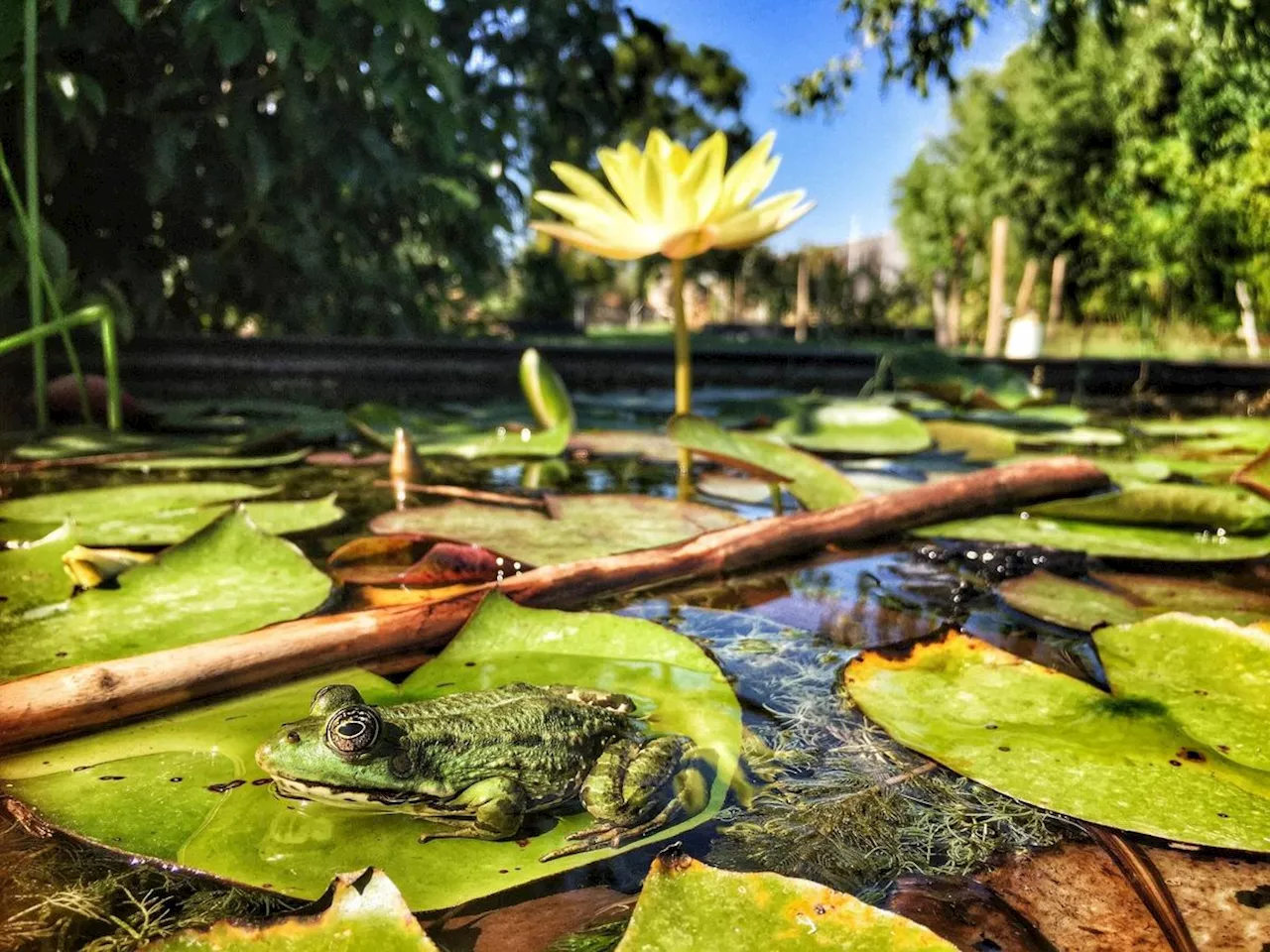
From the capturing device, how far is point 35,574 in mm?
1117

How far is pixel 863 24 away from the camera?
5.80 meters

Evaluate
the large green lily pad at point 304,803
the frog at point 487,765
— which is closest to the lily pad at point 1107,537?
the large green lily pad at point 304,803

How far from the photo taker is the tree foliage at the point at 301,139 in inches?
121

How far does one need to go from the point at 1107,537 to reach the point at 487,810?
124 centimetres

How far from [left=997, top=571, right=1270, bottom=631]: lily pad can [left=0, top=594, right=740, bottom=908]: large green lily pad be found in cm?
53

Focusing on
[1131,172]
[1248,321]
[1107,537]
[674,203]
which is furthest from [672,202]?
[1131,172]

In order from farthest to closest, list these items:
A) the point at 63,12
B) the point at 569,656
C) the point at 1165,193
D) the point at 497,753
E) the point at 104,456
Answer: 1. the point at 1165,193
2. the point at 63,12
3. the point at 104,456
4. the point at 569,656
5. the point at 497,753

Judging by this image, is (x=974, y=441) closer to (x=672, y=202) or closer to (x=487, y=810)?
(x=672, y=202)

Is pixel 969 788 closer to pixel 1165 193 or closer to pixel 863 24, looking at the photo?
pixel 863 24

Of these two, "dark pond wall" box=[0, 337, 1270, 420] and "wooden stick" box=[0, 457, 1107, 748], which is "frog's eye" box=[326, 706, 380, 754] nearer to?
"wooden stick" box=[0, 457, 1107, 748]

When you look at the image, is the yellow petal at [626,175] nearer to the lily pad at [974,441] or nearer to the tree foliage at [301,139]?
the lily pad at [974,441]

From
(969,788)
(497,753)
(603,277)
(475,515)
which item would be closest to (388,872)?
(497,753)

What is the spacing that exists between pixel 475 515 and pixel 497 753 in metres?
0.83

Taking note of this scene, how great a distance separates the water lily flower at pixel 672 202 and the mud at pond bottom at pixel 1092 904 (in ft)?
4.04
